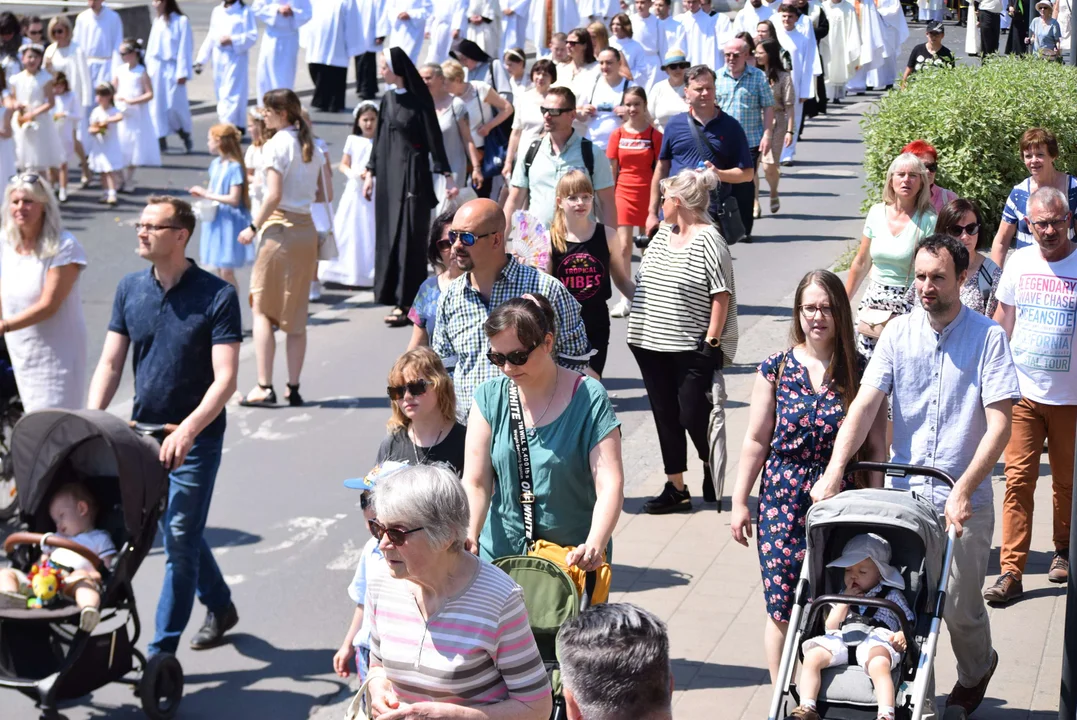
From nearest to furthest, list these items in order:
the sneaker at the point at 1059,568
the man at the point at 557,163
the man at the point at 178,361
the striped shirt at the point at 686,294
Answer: the man at the point at 178,361 → the sneaker at the point at 1059,568 → the striped shirt at the point at 686,294 → the man at the point at 557,163

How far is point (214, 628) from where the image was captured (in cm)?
723

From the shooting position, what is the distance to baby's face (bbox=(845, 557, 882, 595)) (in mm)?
5391

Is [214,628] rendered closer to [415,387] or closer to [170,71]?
[415,387]

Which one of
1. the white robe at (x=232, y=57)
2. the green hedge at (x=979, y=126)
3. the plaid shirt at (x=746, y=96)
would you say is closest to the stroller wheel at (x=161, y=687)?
the green hedge at (x=979, y=126)

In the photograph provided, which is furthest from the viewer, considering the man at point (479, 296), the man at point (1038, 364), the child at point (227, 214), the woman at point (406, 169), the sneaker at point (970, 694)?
the woman at point (406, 169)

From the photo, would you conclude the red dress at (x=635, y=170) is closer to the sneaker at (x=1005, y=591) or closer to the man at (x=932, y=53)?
the man at (x=932, y=53)

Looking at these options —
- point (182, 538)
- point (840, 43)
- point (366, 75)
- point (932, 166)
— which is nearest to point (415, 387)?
point (182, 538)

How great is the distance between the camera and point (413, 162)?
12328mm

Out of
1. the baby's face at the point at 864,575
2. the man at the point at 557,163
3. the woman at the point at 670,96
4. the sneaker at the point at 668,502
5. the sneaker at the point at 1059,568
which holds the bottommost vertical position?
→ the sneaker at the point at 668,502

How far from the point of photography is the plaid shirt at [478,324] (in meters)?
6.77

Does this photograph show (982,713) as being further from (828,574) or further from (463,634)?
(463,634)

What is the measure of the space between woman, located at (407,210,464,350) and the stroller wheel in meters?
1.94

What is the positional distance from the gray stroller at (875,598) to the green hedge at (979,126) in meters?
7.88

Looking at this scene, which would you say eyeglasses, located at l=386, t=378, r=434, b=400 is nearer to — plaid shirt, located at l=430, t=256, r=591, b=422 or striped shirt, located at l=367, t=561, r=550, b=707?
plaid shirt, located at l=430, t=256, r=591, b=422
